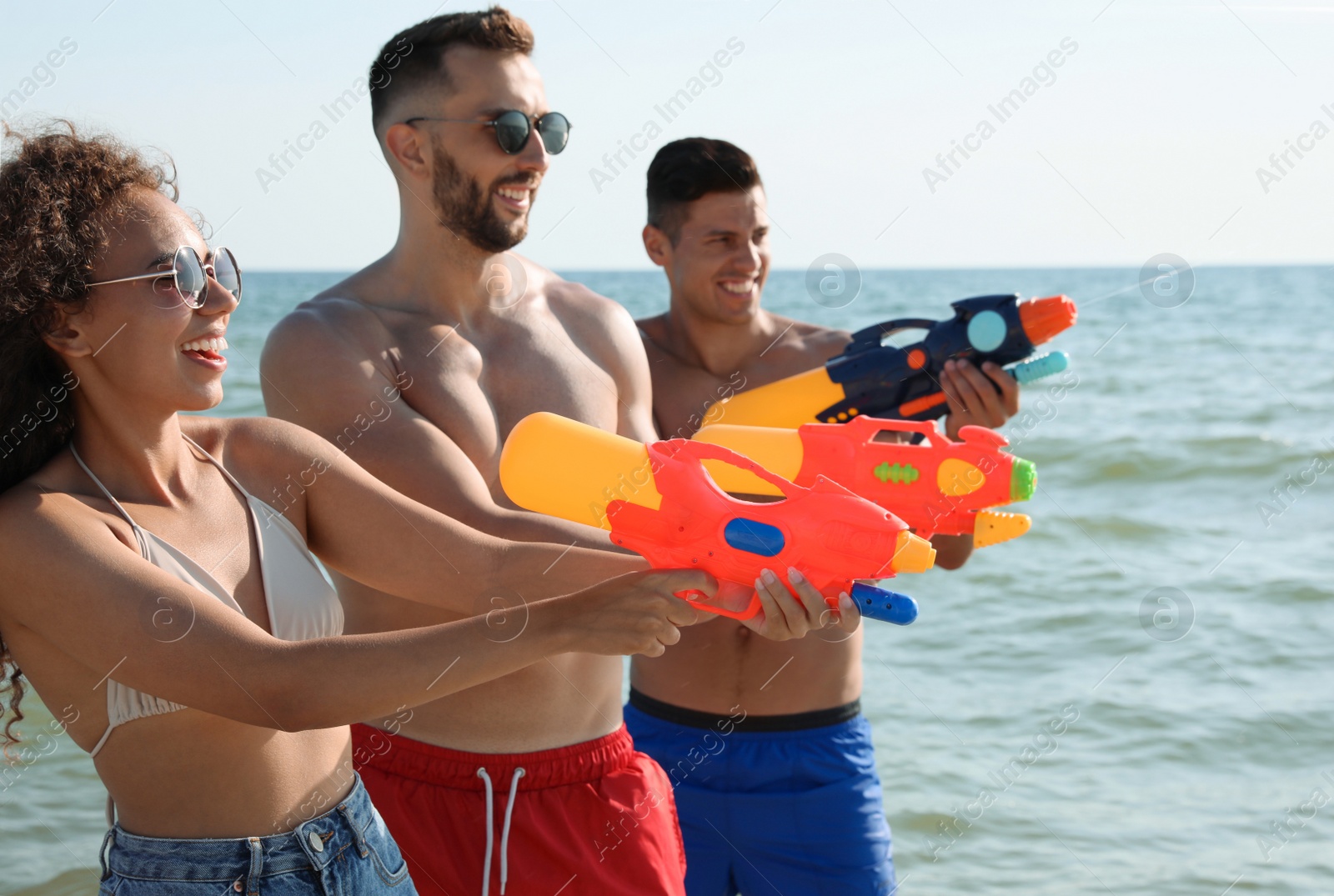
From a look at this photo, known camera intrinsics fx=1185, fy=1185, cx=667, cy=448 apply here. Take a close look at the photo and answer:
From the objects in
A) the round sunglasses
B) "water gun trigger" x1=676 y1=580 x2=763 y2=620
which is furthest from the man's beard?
"water gun trigger" x1=676 y1=580 x2=763 y2=620

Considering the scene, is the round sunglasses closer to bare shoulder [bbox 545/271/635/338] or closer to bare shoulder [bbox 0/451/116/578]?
bare shoulder [bbox 0/451/116/578]

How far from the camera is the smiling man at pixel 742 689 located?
343cm

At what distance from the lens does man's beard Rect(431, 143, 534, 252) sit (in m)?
2.85

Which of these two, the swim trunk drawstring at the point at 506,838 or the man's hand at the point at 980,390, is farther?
the man's hand at the point at 980,390

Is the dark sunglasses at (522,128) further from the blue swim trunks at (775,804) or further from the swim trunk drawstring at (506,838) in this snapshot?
the blue swim trunks at (775,804)

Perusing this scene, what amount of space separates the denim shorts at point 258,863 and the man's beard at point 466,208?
1.38 meters

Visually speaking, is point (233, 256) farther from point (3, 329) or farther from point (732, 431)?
point (732, 431)

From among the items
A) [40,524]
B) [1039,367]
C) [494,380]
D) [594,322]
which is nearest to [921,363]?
[1039,367]

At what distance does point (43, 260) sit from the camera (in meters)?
1.85

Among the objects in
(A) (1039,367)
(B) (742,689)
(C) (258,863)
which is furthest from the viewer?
(B) (742,689)

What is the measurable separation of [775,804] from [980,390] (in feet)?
4.47

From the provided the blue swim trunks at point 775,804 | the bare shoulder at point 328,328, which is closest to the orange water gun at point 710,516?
the bare shoulder at point 328,328

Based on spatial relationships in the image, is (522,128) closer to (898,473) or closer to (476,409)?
(476,409)

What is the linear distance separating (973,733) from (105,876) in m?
4.77
